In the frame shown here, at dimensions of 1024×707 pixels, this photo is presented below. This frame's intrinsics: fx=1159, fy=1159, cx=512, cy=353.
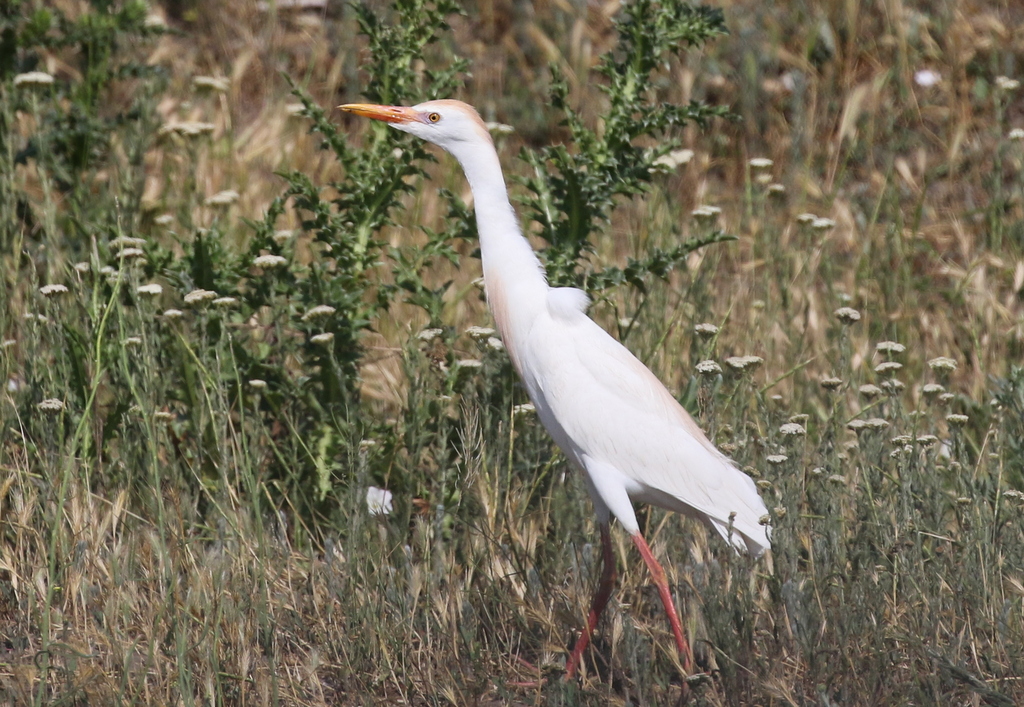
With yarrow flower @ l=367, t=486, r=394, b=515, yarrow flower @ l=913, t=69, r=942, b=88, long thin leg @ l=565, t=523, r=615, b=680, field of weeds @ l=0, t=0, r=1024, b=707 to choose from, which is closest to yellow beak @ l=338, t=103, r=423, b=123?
field of weeds @ l=0, t=0, r=1024, b=707

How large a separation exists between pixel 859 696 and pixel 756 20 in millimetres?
5357

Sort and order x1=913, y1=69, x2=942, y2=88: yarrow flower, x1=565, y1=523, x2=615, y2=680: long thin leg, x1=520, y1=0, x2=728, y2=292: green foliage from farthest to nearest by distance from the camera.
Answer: x1=913, y1=69, x2=942, y2=88: yarrow flower < x1=520, y1=0, x2=728, y2=292: green foliage < x1=565, y1=523, x2=615, y2=680: long thin leg

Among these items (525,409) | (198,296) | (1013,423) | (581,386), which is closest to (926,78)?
(1013,423)

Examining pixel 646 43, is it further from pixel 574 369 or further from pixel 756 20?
pixel 756 20

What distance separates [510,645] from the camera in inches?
129

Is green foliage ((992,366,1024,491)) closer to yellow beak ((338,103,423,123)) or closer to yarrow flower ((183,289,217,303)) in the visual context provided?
yellow beak ((338,103,423,123))

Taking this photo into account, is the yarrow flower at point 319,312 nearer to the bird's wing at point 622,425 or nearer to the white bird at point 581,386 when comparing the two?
the white bird at point 581,386

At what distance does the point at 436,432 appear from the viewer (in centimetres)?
399

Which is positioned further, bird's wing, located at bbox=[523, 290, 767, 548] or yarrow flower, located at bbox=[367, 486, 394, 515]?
yarrow flower, located at bbox=[367, 486, 394, 515]

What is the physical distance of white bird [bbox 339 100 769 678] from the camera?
338 centimetres

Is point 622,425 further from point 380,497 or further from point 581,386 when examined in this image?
point 380,497

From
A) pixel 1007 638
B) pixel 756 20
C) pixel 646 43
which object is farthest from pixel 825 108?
pixel 1007 638

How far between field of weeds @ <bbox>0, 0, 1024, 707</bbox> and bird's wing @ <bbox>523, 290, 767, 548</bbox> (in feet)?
0.43

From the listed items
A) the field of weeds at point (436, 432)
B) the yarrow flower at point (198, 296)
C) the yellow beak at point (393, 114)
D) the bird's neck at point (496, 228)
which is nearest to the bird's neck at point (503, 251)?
the bird's neck at point (496, 228)
